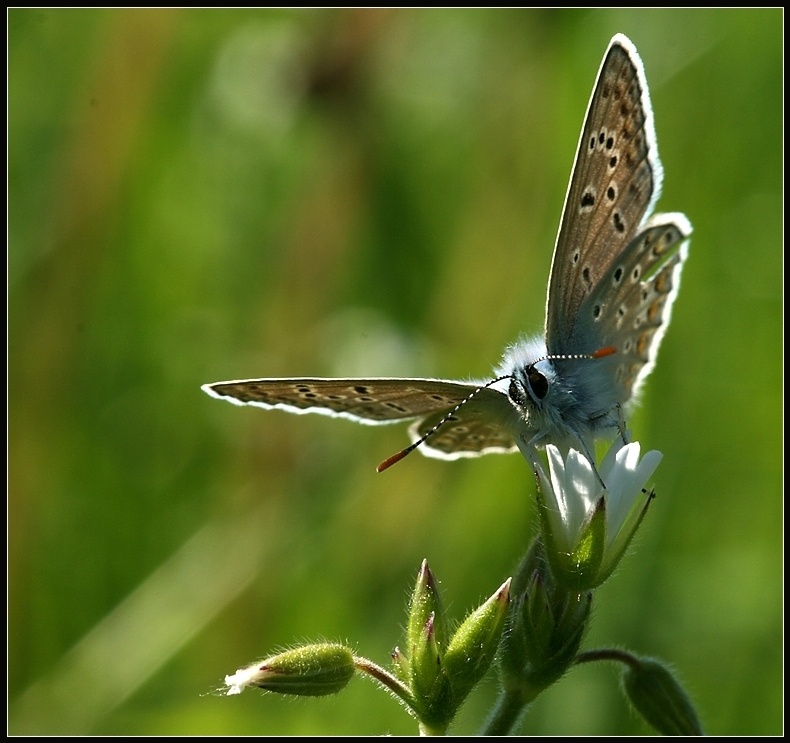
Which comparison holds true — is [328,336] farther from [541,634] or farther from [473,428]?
[541,634]

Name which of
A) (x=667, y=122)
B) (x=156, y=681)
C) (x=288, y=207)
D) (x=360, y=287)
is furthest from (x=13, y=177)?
(x=667, y=122)

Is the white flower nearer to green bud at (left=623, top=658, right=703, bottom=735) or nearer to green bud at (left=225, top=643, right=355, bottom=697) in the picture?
green bud at (left=623, top=658, right=703, bottom=735)

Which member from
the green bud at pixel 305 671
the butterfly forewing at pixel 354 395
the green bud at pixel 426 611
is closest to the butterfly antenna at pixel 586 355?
the butterfly forewing at pixel 354 395

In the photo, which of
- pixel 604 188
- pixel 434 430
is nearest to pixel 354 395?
pixel 434 430

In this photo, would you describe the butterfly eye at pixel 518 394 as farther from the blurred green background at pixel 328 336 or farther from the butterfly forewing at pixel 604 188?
the blurred green background at pixel 328 336

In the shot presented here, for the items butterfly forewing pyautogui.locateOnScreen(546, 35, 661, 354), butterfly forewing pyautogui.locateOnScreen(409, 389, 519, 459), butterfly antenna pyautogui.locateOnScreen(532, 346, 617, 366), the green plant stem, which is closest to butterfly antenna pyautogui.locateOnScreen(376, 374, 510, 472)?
butterfly forewing pyautogui.locateOnScreen(409, 389, 519, 459)
